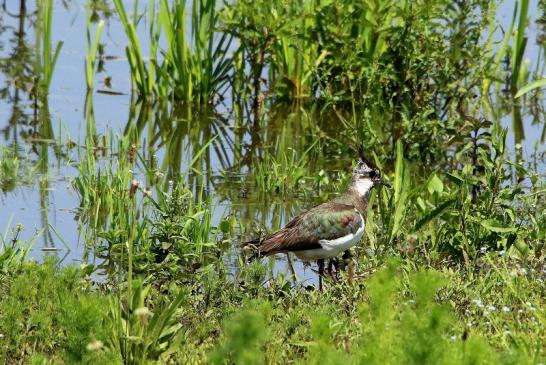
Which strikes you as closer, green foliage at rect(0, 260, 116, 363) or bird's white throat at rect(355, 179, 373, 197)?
green foliage at rect(0, 260, 116, 363)

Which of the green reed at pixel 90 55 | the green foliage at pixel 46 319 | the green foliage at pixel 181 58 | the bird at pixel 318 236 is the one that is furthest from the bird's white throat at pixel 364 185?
the green reed at pixel 90 55

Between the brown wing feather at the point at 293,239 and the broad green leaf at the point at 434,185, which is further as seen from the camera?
the broad green leaf at the point at 434,185

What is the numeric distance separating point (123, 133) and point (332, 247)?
3.55m

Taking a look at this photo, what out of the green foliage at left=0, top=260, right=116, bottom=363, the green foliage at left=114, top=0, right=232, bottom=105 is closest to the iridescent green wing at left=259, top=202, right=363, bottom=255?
the green foliage at left=0, top=260, right=116, bottom=363

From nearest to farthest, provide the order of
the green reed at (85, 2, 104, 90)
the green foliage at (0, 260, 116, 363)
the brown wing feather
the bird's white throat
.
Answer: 1. the green foliage at (0, 260, 116, 363)
2. the brown wing feather
3. the bird's white throat
4. the green reed at (85, 2, 104, 90)

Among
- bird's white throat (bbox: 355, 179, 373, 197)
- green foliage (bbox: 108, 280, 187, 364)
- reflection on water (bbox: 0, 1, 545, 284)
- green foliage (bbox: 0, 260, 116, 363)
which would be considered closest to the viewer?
green foliage (bbox: 0, 260, 116, 363)

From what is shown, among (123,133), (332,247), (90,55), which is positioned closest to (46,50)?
(90,55)

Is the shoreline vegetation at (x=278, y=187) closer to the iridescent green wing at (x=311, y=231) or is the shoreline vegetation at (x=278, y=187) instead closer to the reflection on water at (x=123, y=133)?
the reflection on water at (x=123, y=133)

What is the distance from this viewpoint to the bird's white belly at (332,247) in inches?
301

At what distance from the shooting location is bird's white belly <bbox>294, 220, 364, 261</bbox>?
7.64m

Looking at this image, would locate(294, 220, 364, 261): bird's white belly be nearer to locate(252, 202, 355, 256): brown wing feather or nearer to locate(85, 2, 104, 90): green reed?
locate(252, 202, 355, 256): brown wing feather

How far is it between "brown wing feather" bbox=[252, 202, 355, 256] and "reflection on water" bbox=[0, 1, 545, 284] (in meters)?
0.52

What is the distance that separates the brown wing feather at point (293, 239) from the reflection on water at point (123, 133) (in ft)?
1.70

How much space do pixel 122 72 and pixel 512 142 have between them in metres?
3.84
